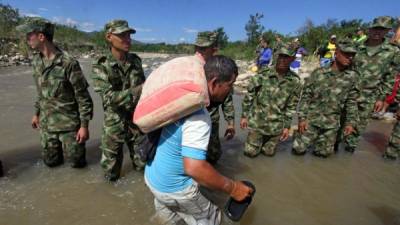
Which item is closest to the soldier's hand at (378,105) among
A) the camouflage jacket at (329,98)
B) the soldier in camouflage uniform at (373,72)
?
the soldier in camouflage uniform at (373,72)

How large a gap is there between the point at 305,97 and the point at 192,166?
3.77 metres

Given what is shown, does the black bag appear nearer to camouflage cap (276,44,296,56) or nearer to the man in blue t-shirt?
the man in blue t-shirt

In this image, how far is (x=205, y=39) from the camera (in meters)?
4.12

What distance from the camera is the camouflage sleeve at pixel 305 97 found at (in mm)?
5012

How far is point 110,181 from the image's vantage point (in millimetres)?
4035

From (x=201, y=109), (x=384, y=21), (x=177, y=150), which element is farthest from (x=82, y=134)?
Answer: (x=384, y=21)

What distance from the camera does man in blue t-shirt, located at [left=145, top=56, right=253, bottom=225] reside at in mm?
1817

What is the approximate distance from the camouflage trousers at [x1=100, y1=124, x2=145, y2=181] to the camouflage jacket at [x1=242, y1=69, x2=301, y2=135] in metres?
1.86

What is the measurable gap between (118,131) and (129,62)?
836 mm

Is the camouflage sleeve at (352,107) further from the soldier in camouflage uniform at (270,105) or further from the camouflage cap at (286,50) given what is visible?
the camouflage cap at (286,50)

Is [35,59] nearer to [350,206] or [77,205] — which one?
[77,205]

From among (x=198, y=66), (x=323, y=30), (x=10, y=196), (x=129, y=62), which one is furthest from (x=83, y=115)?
(x=323, y=30)

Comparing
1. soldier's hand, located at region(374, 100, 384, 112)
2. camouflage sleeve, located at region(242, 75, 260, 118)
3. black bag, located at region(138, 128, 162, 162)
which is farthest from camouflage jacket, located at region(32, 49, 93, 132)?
soldier's hand, located at region(374, 100, 384, 112)

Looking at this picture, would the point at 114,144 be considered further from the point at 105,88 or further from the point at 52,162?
the point at 52,162
